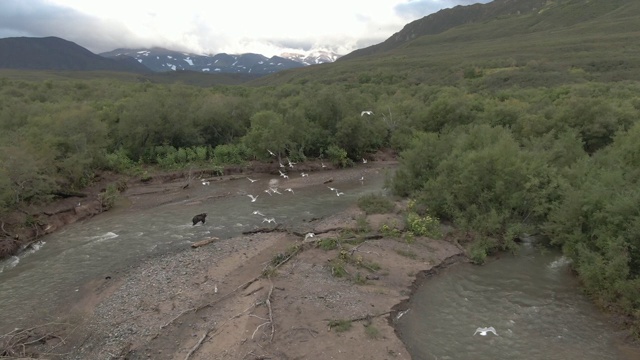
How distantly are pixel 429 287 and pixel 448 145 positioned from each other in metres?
17.7

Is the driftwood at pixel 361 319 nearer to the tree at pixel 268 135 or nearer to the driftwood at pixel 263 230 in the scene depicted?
the driftwood at pixel 263 230

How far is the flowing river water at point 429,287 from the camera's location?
691 inches

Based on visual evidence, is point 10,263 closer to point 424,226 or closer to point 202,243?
point 202,243

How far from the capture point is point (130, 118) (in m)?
51.5

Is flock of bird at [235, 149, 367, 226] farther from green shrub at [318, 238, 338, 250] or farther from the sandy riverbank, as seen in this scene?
the sandy riverbank

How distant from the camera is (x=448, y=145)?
36.9m

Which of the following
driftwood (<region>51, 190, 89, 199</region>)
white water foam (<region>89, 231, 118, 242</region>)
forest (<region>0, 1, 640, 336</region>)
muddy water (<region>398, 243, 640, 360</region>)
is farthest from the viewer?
driftwood (<region>51, 190, 89, 199</region>)

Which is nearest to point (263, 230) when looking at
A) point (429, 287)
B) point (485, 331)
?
point (429, 287)

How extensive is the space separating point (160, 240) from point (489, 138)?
26.9 meters

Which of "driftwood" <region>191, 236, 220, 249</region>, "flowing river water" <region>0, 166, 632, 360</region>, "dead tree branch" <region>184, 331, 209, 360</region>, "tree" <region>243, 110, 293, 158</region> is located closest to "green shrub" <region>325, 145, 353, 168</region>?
"tree" <region>243, 110, 293, 158</region>

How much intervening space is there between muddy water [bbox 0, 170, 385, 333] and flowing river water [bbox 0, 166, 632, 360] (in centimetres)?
8

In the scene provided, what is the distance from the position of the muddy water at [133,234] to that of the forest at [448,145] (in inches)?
224

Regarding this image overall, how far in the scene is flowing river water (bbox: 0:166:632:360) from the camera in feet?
57.6

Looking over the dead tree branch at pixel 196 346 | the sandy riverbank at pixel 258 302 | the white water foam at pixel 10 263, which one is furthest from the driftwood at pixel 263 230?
the white water foam at pixel 10 263
